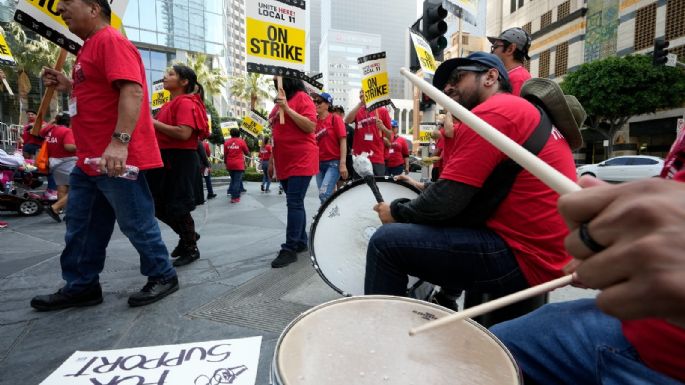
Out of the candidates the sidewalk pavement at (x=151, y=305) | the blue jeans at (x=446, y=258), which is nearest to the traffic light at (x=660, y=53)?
the sidewalk pavement at (x=151, y=305)

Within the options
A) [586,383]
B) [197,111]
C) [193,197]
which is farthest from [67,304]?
[586,383]

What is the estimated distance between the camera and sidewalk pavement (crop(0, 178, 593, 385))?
2.04 m

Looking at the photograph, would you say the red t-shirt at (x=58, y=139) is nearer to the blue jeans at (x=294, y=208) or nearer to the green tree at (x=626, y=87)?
the blue jeans at (x=294, y=208)

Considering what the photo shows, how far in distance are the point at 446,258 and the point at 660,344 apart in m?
0.85

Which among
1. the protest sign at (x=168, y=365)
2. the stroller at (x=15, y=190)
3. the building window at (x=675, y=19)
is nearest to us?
the protest sign at (x=168, y=365)

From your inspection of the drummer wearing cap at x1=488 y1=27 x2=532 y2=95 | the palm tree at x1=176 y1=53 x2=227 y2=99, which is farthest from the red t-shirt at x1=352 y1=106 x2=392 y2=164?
the palm tree at x1=176 y1=53 x2=227 y2=99

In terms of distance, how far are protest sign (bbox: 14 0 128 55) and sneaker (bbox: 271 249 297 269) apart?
2.30 m

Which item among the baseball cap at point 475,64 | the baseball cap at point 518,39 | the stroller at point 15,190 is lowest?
the stroller at point 15,190

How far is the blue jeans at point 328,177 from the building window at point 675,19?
24417 mm

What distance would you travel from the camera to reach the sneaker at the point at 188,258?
3628 millimetres

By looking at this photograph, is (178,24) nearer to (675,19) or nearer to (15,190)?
(15,190)

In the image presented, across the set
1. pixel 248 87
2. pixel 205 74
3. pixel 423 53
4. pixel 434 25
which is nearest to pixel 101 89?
pixel 423 53

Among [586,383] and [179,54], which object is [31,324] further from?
[179,54]

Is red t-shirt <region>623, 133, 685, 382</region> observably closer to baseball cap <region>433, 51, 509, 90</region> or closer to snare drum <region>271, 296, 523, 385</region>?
snare drum <region>271, 296, 523, 385</region>
